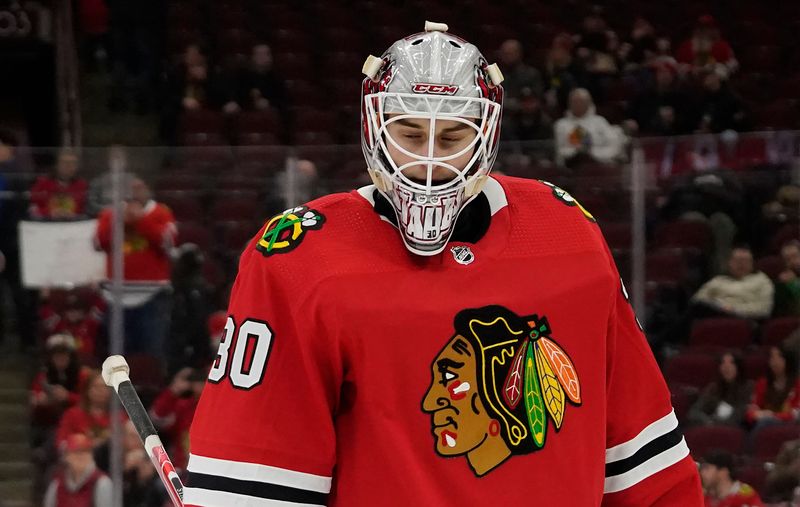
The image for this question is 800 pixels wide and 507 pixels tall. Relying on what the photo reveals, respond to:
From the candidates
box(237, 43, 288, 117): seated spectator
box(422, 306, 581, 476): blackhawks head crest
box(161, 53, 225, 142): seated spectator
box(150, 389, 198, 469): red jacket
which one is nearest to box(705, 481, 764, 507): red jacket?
box(150, 389, 198, 469): red jacket

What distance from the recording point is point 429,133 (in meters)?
2.02

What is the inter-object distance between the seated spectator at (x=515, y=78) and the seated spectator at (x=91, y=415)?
3.42 m

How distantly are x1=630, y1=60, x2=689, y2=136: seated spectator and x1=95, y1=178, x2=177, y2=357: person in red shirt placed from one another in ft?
12.1

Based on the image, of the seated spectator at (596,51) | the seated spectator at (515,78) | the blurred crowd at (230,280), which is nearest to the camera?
the blurred crowd at (230,280)

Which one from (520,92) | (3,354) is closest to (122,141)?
(520,92)

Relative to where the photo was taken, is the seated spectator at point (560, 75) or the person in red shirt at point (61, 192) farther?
the seated spectator at point (560, 75)

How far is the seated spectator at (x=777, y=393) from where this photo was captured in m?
5.64

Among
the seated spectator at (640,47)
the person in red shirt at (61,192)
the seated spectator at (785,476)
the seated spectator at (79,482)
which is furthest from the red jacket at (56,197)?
the seated spectator at (640,47)

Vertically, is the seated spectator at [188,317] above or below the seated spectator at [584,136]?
below

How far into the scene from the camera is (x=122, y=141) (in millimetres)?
10039

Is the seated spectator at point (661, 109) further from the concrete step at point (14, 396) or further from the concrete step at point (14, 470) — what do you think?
the concrete step at point (14, 470)

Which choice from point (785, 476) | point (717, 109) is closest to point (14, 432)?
point (785, 476)

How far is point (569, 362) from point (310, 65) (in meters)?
8.30

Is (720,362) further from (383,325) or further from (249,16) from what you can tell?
(249,16)
